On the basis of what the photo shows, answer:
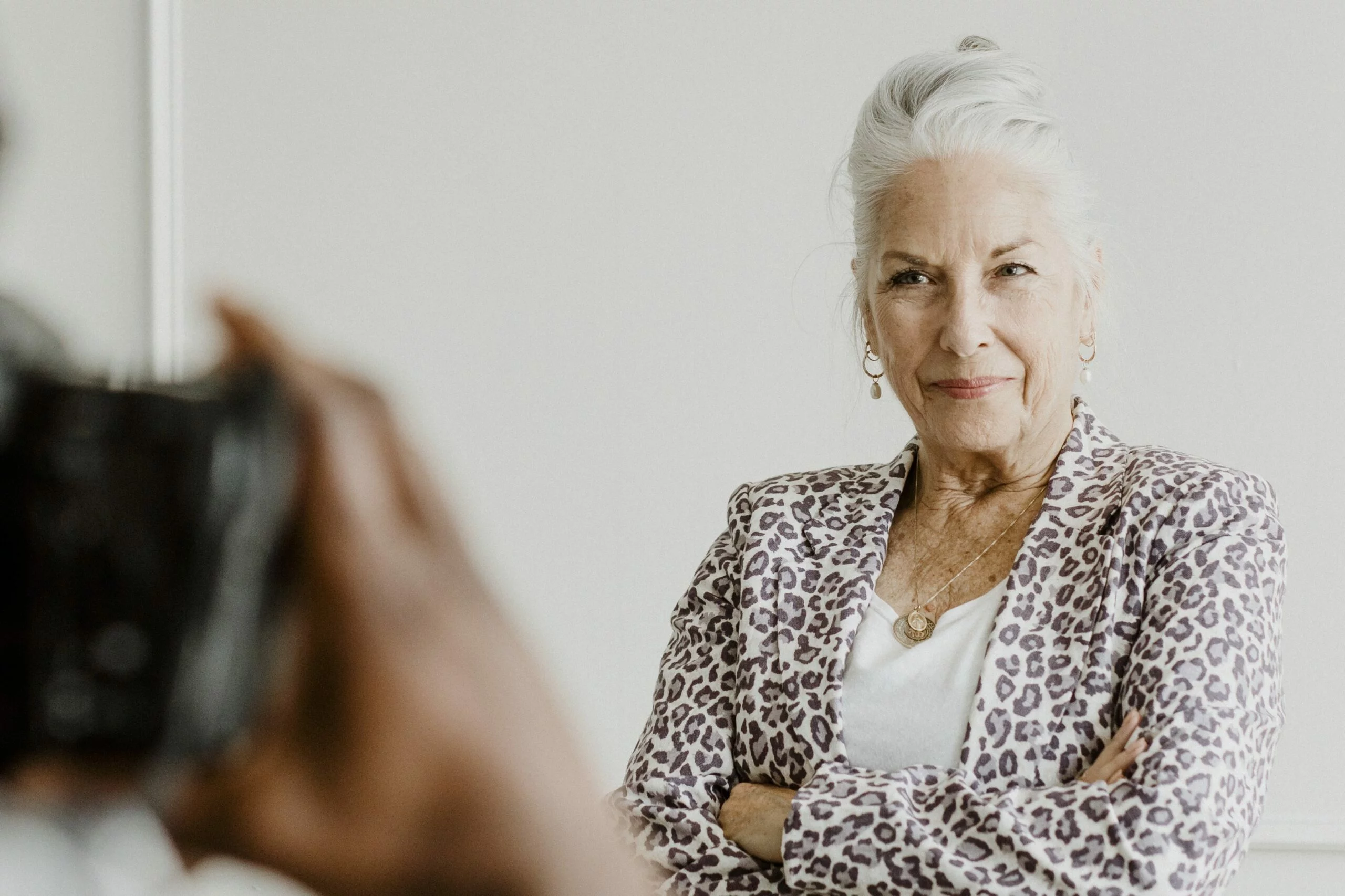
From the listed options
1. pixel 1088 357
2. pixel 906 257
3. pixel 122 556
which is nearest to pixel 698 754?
pixel 906 257

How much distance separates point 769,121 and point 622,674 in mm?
1002

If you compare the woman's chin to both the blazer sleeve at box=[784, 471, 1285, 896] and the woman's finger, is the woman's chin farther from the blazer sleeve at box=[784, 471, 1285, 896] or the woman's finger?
the woman's finger

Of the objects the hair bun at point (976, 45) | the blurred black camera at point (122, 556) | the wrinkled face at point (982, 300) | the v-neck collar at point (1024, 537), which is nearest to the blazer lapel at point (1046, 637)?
the v-neck collar at point (1024, 537)

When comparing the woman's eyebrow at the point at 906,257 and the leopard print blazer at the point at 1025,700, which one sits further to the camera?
the woman's eyebrow at the point at 906,257

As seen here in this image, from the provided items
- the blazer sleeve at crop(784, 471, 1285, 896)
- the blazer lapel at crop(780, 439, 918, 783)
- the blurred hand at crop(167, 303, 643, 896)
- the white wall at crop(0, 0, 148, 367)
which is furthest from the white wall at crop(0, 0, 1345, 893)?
the blurred hand at crop(167, 303, 643, 896)

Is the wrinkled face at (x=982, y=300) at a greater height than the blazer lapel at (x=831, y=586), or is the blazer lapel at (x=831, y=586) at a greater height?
the wrinkled face at (x=982, y=300)

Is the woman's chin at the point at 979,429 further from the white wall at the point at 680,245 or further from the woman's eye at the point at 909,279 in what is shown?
the white wall at the point at 680,245

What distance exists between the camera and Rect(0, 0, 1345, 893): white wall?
2121mm

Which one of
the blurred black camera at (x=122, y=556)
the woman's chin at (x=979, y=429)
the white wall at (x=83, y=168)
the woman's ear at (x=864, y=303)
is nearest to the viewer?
the blurred black camera at (x=122, y=556)

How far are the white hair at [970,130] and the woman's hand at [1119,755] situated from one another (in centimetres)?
54

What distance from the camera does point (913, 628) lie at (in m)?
1.38

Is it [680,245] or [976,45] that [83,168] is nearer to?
[976,45]

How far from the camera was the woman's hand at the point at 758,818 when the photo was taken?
4.03ft

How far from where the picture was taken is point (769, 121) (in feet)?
7.48
